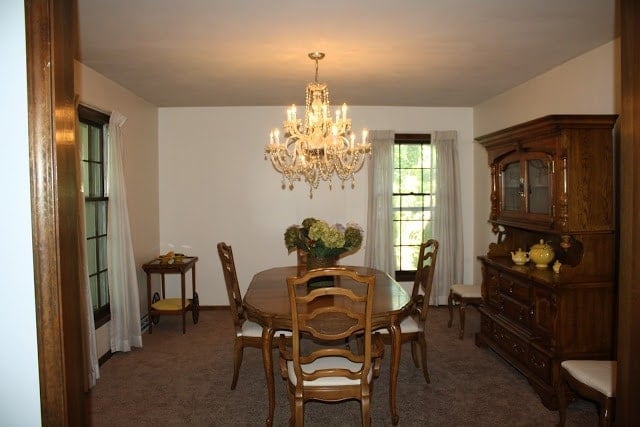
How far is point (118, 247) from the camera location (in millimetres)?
4246

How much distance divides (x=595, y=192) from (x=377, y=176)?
285cm

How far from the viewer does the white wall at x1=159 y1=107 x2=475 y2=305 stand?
5.79 metres

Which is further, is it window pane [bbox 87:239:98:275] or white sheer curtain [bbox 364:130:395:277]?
white sheer curtain [bbox 364:130:395:277]

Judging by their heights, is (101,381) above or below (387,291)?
below

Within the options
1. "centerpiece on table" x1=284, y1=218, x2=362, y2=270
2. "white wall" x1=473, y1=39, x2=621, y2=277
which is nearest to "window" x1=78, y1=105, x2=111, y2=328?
"centerpiece on table" x1=284, y1=218, x2=362, y2=270

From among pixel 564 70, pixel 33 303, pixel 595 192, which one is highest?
pixel 564 70

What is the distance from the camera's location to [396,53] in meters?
3.58

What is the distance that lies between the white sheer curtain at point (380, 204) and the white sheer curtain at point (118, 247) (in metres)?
2.86

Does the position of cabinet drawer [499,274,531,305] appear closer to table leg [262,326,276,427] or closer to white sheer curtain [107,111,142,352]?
table leg [262,326,276,427]

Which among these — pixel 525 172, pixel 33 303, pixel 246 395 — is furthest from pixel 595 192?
pixel 33 303

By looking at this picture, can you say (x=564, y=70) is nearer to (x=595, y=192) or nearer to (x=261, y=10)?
(x=595, y=192)
